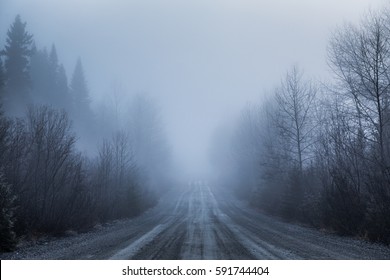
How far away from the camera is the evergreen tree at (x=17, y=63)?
122 ft

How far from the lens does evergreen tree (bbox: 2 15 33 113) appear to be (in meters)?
37.3

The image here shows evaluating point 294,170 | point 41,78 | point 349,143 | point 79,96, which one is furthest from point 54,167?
point 79,96

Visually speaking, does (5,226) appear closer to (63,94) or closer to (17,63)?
(17,63)

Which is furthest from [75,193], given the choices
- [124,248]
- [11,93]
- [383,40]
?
[11,93]

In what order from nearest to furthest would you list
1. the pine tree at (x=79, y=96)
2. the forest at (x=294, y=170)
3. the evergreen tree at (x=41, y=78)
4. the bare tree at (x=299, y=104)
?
the forest at (x=294, y=170) < the bare tree at (x=299, y=104) < the evergreen tree at (x=41, y=78) < the pine tree at (x=79, y=96)

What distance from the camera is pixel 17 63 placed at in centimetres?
3838

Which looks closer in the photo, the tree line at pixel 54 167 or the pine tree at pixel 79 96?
the tree line at pixel 54 167

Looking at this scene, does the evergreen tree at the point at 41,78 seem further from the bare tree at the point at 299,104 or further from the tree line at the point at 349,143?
the tree line at the point at 349,143

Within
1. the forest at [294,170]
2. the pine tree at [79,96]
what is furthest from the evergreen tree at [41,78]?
the forest at [294,170]

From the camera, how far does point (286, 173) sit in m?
24.4

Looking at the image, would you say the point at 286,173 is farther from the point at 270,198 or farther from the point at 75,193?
the point at 75,193

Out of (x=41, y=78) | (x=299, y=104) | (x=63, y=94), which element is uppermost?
(x=41, y=78)

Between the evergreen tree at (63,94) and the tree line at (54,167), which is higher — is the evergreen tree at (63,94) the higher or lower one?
the higher one

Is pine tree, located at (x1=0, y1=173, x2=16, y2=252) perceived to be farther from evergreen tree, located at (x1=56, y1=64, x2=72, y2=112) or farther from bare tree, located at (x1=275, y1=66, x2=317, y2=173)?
evergreen tree, located at (x1=56, y1=64, x2=72, y2=112)
